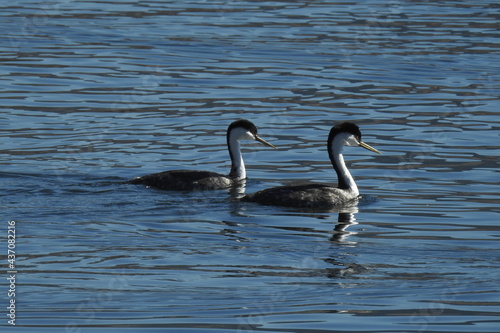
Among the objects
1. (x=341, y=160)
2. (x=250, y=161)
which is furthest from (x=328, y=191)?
(x=250, y=161)

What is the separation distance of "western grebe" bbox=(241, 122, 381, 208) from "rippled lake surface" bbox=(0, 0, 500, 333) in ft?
0.79

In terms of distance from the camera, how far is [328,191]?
19.8 m

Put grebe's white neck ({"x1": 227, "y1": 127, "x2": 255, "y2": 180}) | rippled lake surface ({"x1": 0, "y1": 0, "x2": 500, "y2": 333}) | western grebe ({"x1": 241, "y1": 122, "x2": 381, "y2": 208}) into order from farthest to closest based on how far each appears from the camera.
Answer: grebe's white neck ({"x1": 227, "y1": 127, "x2": 255, "y2": 180})
western grebe ({"x1": 241, "y1": 122, "x2": 381, "y2": 208})
rippled lake surface ({"x1": 0, "y1": 0, "x2": 500, "y2": 333})

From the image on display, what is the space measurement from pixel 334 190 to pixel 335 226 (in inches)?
69.8

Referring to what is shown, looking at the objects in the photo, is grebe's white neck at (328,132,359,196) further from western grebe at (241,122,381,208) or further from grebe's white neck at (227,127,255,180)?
grebe's white neck at (227,127,255,180)

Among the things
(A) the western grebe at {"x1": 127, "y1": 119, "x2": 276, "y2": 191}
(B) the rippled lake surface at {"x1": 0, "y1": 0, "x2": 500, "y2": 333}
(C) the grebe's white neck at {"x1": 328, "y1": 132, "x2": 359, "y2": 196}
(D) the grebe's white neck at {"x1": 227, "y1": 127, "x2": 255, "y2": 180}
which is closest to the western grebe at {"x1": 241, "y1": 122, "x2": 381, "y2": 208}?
(C) the grebe's white neck at {"x1": 328, "y1": 132, "x2": 359, "y2": 196}

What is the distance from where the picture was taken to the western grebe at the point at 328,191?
19375 millimetres

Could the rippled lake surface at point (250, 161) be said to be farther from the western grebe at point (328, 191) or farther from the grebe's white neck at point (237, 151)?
the grebe's white neck at point (237, 151)

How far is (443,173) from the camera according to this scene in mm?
22000

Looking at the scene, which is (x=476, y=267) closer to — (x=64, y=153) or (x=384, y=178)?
(x=384, y=178)

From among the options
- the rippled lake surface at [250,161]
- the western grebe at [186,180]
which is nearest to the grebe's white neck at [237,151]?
the western grebe at [186,180]

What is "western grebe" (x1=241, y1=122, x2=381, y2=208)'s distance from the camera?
19.4 m

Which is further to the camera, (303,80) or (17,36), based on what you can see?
(17,36)

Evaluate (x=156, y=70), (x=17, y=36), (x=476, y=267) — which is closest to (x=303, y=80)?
(x=156, y=70)
